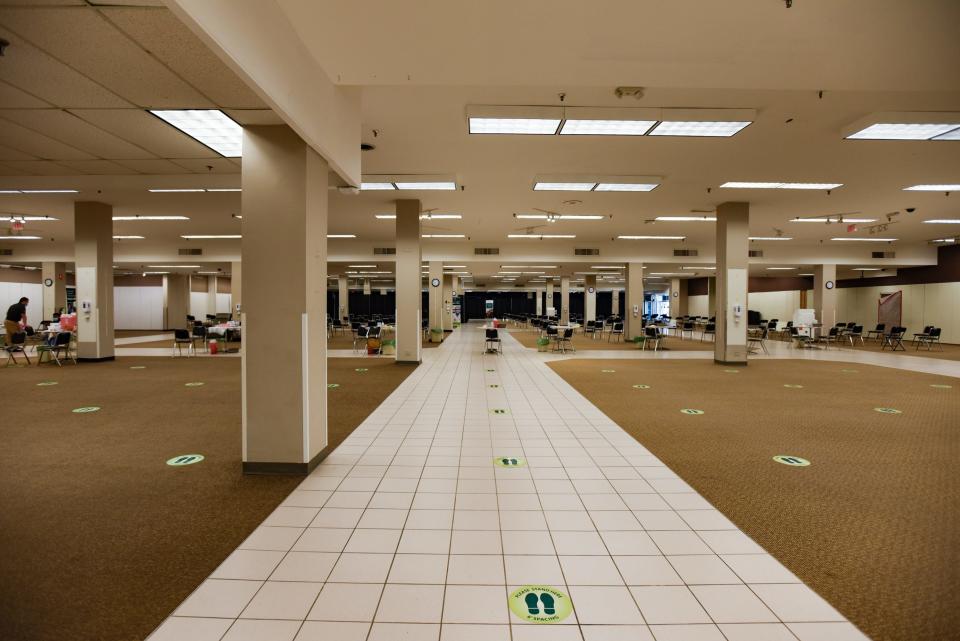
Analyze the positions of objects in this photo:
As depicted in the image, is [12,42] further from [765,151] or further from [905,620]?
[765,151]

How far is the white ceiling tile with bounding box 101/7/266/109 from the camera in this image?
2.58 m

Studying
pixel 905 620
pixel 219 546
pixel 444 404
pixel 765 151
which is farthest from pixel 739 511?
pixel 765 151

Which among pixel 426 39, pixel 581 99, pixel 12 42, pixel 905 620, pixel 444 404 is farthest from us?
pixel 444 404

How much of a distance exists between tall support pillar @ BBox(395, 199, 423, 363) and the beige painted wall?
63.9 ft

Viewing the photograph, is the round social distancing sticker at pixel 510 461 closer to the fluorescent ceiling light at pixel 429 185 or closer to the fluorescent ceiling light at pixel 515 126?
the fluorescent ceiling light at pixel 515 126

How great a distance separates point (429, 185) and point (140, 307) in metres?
23.0

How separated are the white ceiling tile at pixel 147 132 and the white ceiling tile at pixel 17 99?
25 cm

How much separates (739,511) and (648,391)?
4.27m

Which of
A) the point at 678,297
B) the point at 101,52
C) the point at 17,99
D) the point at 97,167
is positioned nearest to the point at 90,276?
the point at 97,167

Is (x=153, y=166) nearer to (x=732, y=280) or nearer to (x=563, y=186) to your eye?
(x=563, y=186)

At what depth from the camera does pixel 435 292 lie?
17.6 metres

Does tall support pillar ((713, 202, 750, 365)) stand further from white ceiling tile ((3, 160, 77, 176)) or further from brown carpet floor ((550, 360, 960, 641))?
white ceiling tile ((3, 160, 77, 176))

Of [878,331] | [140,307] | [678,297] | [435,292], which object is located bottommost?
[878,331]

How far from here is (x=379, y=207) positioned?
10.5m
